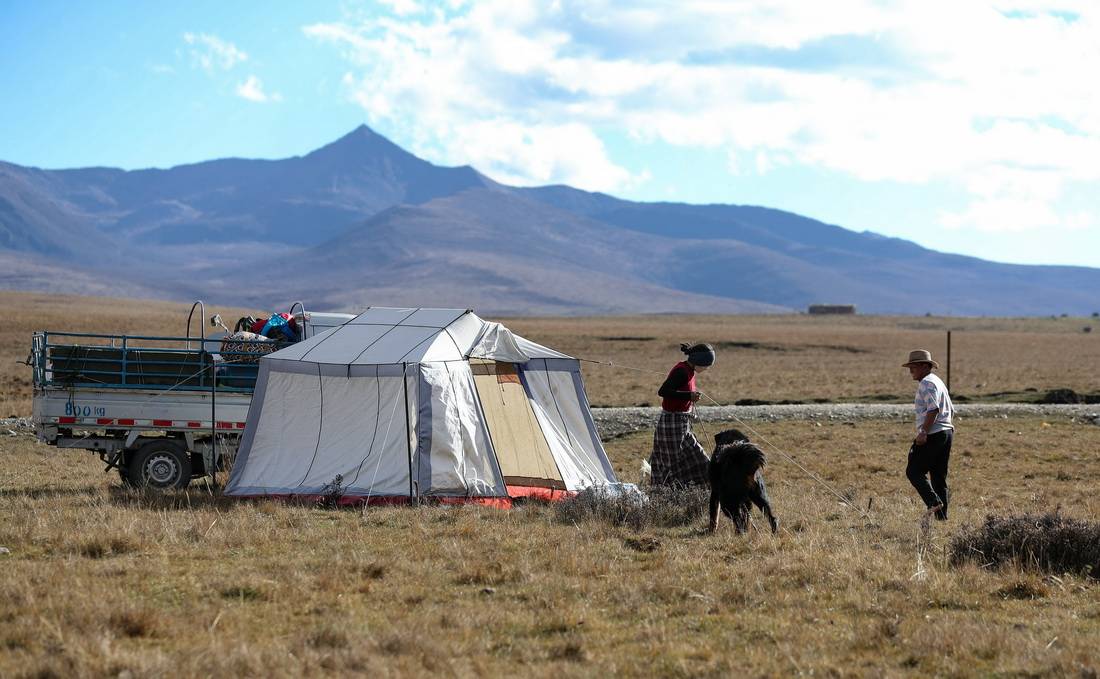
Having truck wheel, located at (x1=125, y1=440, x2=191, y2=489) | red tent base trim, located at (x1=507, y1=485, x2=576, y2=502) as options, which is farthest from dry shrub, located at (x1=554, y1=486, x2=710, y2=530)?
truck wheel, located at (x1=125, y1=440, x2=191, y2=489)

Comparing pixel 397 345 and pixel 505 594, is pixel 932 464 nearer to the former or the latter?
pixel 505 594

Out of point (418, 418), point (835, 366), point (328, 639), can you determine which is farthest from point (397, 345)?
point (835, 366)

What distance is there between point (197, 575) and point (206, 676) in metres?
2.55

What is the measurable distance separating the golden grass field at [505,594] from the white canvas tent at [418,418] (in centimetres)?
82

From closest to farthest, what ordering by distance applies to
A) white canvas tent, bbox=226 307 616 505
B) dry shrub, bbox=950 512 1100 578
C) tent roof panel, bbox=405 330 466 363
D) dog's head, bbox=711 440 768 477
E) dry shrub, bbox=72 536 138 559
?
dry shrub, bbox=950 512 1100 578, dry shrub, bbox=72 536 138 559, dog's head, bbox=711 440 768 477, white canvas tent, bbox=226 307 616 505, tent roof panel, bbox=405 330 466 363

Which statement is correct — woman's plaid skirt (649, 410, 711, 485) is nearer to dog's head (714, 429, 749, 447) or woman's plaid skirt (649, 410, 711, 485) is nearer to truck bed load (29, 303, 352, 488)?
dog's head (714, 429, 749, 447)

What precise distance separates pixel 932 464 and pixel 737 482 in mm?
1977

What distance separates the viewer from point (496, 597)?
27.4ft

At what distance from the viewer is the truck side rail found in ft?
44.9

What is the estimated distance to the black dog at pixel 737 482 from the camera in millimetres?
10641

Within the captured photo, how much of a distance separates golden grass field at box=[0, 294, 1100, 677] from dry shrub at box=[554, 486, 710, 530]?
0.56 ft

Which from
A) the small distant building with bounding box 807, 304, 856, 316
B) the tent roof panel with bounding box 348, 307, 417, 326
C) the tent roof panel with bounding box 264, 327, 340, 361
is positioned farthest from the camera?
the small distant building with bounding box 807, 304, 856, 316

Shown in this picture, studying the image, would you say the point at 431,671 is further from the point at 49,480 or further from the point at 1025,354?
the point at 1025,354

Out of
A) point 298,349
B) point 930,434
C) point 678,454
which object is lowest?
point 678,454
